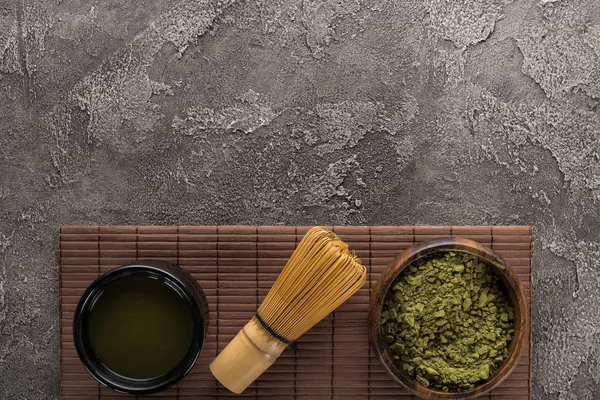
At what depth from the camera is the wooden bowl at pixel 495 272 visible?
0.77m

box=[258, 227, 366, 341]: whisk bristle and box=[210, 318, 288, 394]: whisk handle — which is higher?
box=[258, 227, 366, 341]: whisk bristle

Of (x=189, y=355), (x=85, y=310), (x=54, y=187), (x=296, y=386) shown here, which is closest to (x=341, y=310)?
(x=296, y=386)

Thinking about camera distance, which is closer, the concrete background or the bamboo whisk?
the bamboo whisk

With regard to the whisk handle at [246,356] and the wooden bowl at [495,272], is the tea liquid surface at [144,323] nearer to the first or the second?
the whisk handle at [246,356]

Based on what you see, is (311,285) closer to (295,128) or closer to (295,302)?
→ (295,302)

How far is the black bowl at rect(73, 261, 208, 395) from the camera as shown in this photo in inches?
29.9

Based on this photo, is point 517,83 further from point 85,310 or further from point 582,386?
point 85,310

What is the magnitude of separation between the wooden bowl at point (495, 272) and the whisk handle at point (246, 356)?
0.13 m

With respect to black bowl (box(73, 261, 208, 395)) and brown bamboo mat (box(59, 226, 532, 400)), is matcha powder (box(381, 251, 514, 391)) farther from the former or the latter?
black bowl (box(73, 261, 208, 395))

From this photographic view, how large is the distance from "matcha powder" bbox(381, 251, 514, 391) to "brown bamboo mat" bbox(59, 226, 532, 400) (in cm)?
10

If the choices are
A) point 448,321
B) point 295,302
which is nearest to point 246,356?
point 295,302

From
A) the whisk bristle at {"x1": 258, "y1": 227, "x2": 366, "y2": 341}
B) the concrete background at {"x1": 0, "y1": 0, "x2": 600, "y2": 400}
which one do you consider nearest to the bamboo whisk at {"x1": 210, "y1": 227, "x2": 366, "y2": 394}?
the whisk bristle at {"x1": 258, "y1": 227, "x2": 366, "y2": 341}

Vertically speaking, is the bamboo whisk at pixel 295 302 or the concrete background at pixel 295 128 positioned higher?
the concrete background at pixel 295 128

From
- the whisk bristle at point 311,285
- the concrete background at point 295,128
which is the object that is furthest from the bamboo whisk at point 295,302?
the concrete background at point 295,128
